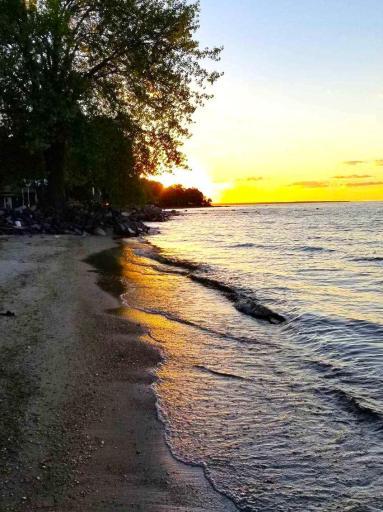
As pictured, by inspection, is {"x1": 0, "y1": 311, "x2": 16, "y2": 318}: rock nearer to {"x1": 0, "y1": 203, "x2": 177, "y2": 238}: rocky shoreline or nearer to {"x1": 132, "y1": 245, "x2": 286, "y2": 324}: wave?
{"x1": 132, "y1": 245, "x2": 286, "y2": 324}: wave

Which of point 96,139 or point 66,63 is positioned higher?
point 66,63

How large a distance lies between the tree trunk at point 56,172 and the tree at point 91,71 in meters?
0.07

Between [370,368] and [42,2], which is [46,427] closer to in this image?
[370,368]

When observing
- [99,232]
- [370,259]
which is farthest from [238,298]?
[99,232]

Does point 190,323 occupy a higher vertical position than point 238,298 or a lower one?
higher

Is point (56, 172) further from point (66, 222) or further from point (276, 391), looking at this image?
point (276, 391)

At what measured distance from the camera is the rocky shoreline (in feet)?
102

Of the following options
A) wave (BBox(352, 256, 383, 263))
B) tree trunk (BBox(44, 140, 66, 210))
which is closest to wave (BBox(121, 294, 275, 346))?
wave (BBox(352, 256, 383, 263))

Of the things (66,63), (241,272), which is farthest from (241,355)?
(66,63)

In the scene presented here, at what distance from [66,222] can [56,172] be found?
386cm

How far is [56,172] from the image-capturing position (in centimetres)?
3612

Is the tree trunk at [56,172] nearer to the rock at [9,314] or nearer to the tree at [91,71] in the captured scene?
the tree at [91,71]

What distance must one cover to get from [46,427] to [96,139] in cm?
2929

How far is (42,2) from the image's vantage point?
31.3 metres
